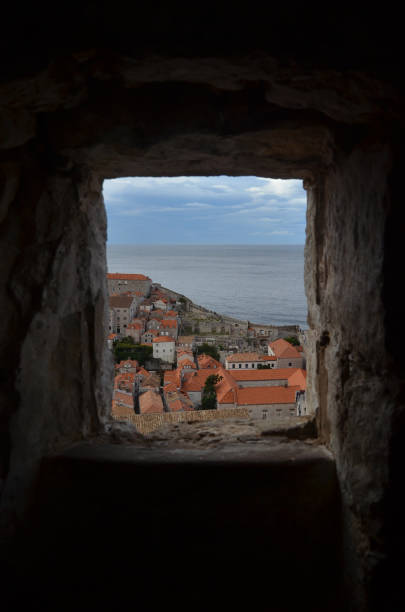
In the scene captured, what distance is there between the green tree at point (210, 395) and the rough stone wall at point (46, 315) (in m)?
3.92

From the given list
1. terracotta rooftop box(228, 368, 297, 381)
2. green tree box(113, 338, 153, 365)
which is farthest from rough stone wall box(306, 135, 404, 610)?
green tree box(113, 338, 153, 365)

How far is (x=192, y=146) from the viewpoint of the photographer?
5.97 ft

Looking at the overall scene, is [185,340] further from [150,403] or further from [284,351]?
[150,403]

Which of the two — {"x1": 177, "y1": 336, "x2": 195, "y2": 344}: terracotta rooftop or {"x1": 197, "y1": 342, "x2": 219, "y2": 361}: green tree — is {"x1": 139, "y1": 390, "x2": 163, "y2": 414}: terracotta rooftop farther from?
{"x1": 177, "y1": 336, "x2": 195, "y2": 344}: terracotta rooftop

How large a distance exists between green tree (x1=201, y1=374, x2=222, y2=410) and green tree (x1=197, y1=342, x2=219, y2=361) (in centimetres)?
522

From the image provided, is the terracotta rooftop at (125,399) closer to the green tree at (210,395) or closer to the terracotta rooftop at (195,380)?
the terracotta rooftop at (195,380)

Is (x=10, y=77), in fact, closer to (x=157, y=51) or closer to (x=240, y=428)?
(x=157, y=51)

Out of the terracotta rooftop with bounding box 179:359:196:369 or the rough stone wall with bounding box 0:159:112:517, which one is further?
the terracotta rooftop with bounding box 179:359:196:369

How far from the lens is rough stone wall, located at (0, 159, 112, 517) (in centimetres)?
177

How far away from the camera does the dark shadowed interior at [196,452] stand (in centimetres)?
143

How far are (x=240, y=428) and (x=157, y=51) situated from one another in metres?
1.91

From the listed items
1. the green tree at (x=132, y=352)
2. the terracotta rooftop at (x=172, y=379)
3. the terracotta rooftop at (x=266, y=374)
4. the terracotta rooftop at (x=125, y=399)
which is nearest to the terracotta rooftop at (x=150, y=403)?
the terracotta rooftop at (x=125, y=399)

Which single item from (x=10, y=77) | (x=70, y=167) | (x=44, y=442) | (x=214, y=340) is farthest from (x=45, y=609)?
(x=214, y=340)

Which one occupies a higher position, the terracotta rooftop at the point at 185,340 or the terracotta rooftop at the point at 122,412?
the terracotta rooftop at the point at 185,340
